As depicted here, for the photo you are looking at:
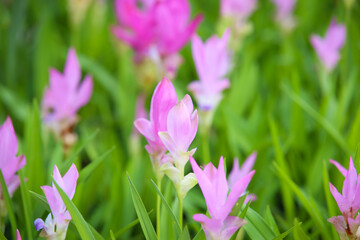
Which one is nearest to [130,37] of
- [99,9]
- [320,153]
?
[320,153]

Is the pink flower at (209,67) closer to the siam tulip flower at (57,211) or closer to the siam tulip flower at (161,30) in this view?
the siam tulip flower at (161,30)

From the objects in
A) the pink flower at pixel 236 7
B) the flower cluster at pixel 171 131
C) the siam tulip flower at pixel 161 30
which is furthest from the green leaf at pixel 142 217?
the pink flower at pixel 236 7

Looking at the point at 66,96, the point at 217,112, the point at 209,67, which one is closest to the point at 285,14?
the point at 217,112

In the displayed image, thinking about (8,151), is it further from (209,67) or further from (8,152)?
(209,67)

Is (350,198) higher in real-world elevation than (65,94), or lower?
lower

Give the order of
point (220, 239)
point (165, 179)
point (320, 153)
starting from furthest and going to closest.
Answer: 1. point (320, 153)
2. point (165, 179)
3. point (220, 239)

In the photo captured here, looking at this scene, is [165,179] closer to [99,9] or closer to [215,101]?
[215,101]

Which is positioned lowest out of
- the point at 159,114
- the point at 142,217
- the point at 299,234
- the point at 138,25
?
the point at 299,234
